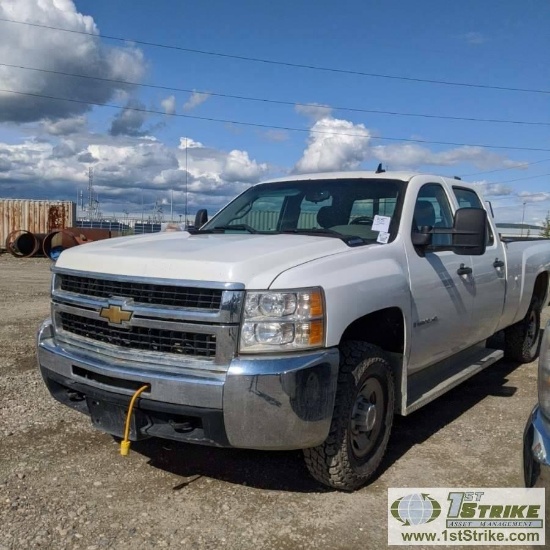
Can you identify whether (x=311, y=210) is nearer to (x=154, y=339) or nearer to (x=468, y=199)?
(x=468, y=199)

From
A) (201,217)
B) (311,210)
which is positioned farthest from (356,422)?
(201,217)

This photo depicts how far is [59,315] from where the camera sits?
383 centimetres

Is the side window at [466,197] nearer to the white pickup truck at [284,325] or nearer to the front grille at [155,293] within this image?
the white pickup truck at [284,325]

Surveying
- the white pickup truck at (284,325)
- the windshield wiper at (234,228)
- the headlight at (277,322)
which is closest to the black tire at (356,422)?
the white pickup truck at (284,325)

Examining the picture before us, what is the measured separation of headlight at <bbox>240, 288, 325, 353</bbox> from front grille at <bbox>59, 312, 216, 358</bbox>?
0.66 ft

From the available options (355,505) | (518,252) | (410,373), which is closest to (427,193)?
(410,373)

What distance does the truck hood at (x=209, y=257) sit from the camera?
300 cm

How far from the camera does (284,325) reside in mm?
2947

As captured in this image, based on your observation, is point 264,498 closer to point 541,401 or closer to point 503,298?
point 541,401

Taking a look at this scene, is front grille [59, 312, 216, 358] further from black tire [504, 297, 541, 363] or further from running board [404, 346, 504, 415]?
black tire [504, 297, 541, 363]

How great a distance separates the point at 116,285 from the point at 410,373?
2.09m

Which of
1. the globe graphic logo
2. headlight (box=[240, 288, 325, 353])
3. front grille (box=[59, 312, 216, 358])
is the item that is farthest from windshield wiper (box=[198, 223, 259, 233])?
the globe graphic logo

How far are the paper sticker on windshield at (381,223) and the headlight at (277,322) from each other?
1240mm

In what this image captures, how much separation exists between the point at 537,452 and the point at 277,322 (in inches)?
51.5
